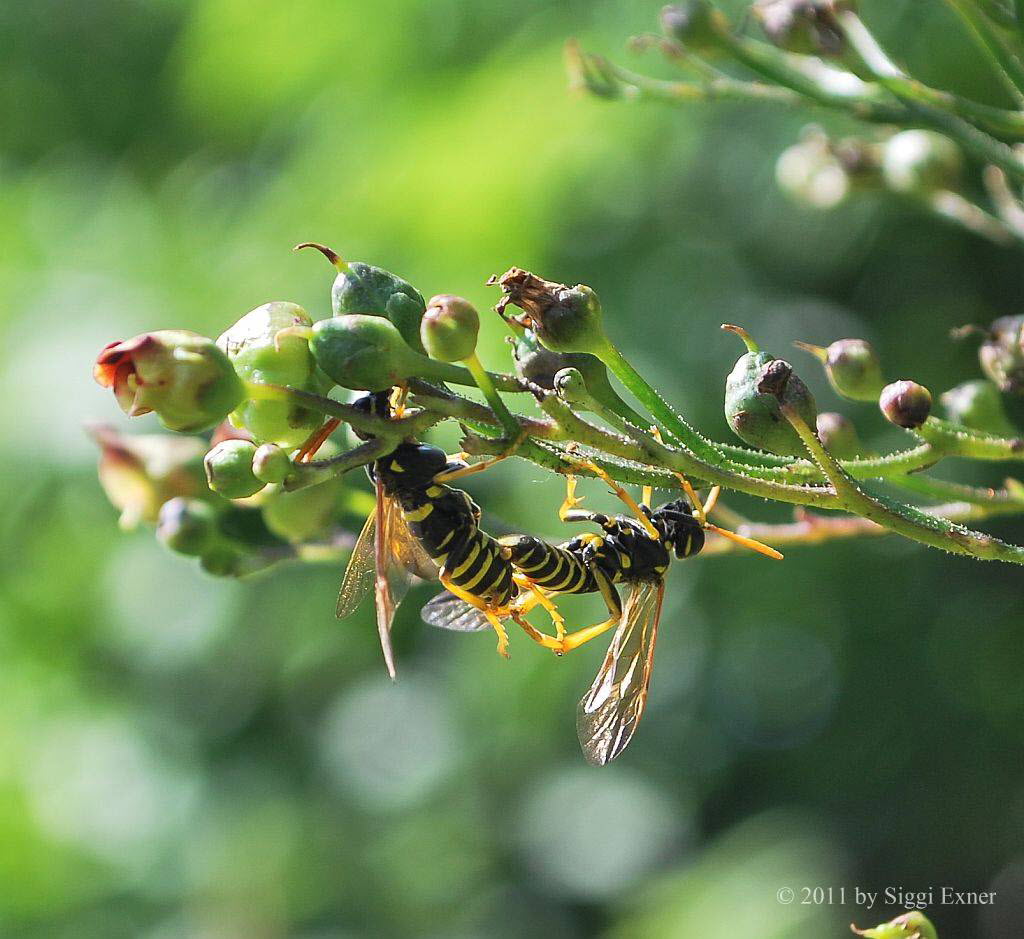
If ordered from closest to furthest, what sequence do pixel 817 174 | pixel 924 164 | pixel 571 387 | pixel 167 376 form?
pixel 167 376 → pixel 571 387 → pixel 924 164 → pixel 817 174

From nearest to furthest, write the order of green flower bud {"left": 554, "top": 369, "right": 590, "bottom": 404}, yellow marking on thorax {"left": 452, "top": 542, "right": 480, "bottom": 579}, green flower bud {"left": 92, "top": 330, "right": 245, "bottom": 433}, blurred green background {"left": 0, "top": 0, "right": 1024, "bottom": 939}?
green flower bud {"left": 92, "top": 330, "right": 245, "bottom": 433} → green flower bud {"left": 554, "top": 369, "right": 590, "bottom": 404} → yellow marking on thorax {"left": 452, "top": 542, "right": 480, "bottom": 579} → blurred green background {"left": 0, "top": 0, "right": 1024, "bottom": 939}

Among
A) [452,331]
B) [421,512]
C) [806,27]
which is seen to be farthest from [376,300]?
[806,27]

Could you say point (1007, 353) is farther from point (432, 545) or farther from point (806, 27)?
point (432, 545)

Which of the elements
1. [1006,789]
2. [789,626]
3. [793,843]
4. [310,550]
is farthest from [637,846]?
[310,550]

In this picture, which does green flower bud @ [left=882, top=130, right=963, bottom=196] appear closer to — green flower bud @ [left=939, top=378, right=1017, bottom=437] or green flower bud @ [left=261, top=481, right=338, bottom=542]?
green flower bud @ [left=939, top=378, right=1017, bottom=437]

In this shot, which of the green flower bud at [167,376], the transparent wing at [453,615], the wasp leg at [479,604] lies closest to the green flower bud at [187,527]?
the transparent wing at [453,615]

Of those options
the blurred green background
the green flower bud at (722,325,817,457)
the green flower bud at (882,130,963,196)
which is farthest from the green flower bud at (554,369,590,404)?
the blurred green background
